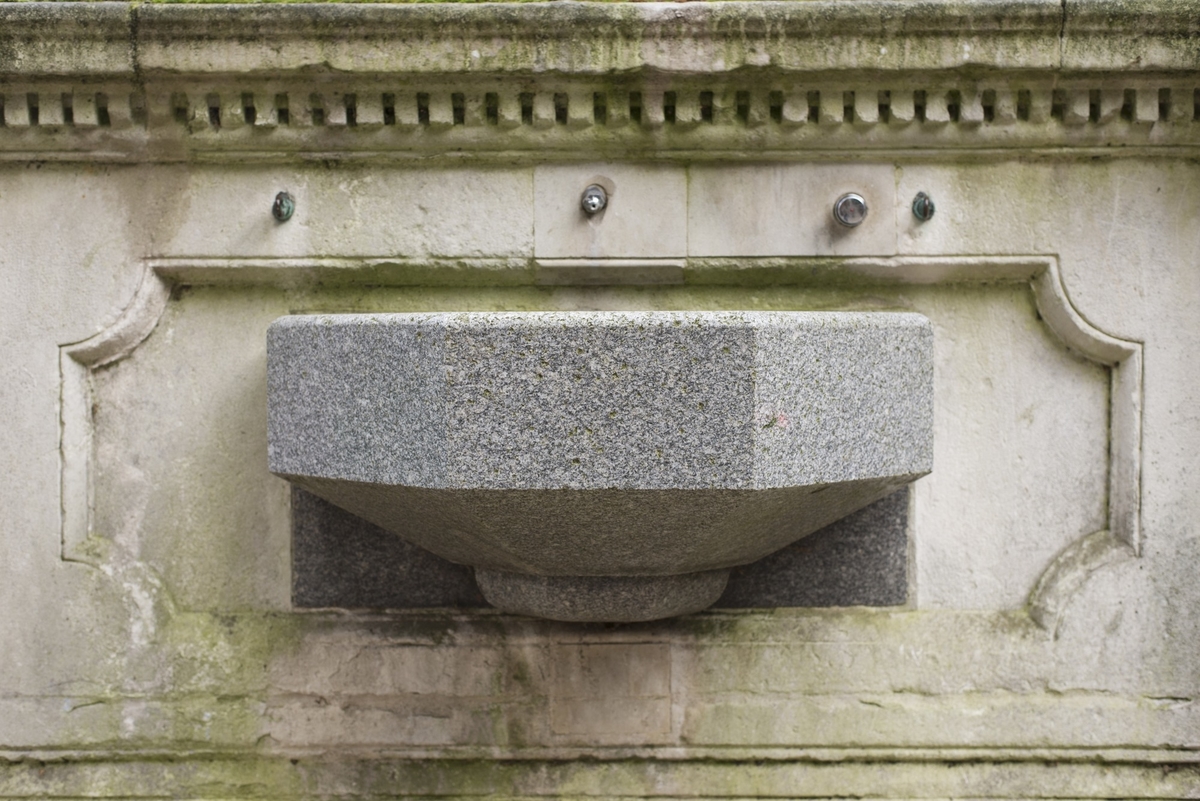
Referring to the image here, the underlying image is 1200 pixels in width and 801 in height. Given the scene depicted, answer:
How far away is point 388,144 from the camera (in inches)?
93.8

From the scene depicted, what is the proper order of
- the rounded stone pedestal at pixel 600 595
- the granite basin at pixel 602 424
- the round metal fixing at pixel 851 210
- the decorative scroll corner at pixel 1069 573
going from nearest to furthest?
the granite basin at pixel 602 424 < the rounded stone pedestal at pixel 600 595 < the round metal fixing at pixel 851 210 < the decorative scroll corner at pixel 1069 573

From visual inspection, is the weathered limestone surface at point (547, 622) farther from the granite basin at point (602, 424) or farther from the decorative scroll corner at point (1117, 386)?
the granite basin at point (602, 424)

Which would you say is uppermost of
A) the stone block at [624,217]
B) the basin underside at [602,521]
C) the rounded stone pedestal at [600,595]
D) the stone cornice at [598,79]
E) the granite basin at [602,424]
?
the stone cornice at [598,79]

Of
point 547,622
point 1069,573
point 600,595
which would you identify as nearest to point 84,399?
point 547,622

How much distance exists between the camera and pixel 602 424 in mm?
1789

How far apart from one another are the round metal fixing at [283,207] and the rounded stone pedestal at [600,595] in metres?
1.04

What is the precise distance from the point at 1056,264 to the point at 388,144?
5.78 feet

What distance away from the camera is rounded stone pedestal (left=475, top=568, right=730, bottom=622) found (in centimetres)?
220

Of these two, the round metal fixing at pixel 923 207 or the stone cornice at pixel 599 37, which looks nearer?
the stone cornice at pixel 599 37

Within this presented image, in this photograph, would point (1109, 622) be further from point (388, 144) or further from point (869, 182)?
point (388, 144)

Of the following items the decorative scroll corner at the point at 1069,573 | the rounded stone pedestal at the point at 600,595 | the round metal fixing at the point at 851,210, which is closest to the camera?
the rounded stone pedestal at the point at 600,595

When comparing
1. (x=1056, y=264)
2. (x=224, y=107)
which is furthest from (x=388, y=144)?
(x=1056, y=264)

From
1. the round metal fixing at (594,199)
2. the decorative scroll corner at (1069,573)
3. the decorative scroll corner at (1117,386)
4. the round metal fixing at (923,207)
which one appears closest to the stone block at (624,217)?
the round metal fixing at (594,199)

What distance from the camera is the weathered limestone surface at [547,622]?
242 centimetres
